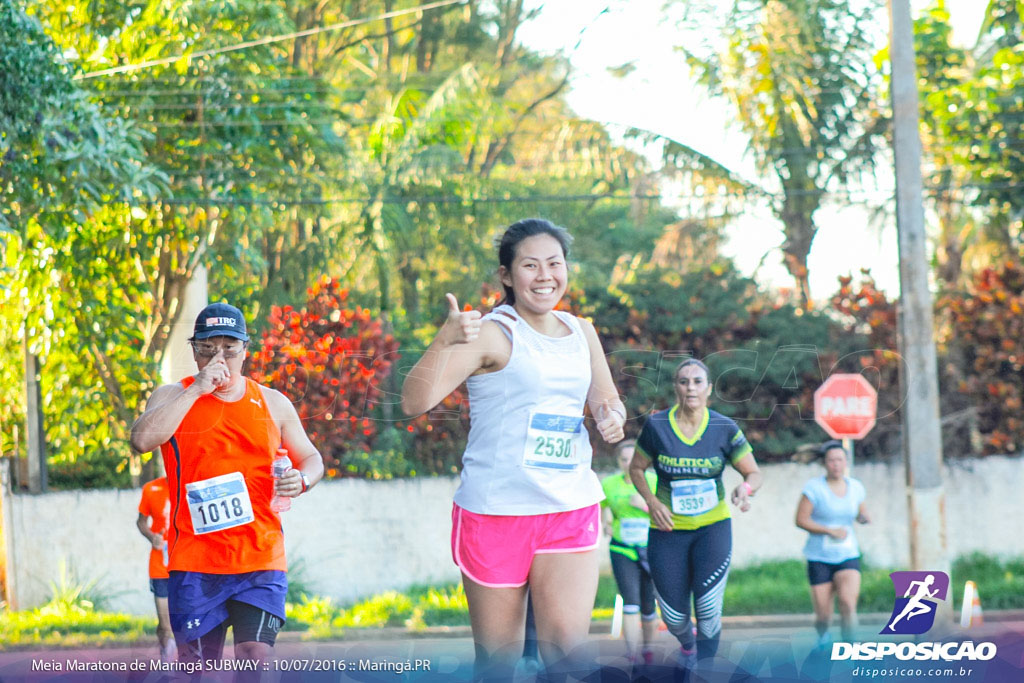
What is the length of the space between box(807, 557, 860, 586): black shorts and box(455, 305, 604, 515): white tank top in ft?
11.3

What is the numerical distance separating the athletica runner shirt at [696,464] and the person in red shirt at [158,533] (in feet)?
9.43

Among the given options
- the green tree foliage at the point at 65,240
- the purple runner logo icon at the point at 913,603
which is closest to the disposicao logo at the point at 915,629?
the purple runner logo icon at the point at 913,603

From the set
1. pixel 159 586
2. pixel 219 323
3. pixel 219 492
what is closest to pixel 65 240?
pixel 159 586

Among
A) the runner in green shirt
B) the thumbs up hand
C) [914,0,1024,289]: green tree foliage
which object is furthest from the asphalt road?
[914,0,1024,289]: green tree foliage

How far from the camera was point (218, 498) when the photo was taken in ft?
11.4

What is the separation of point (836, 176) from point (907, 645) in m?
9.59

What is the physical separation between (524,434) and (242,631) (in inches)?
45.8

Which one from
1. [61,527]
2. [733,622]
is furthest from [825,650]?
[61,527]

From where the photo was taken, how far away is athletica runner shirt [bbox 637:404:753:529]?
15.7ft

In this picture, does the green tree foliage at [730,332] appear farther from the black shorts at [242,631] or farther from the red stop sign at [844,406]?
the black shorts at [242,631]

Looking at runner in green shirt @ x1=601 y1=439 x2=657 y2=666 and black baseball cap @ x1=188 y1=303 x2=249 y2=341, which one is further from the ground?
black baseball cap @ x1=188 y1=303 x2=249 y2=341

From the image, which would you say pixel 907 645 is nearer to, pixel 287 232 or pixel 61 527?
pixel 61 527

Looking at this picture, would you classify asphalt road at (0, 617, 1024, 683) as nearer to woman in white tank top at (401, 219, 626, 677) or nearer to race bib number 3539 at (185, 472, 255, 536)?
woman in white tank top at (401, 219, 626, 677)

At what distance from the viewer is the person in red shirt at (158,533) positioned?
6152 millimetres
